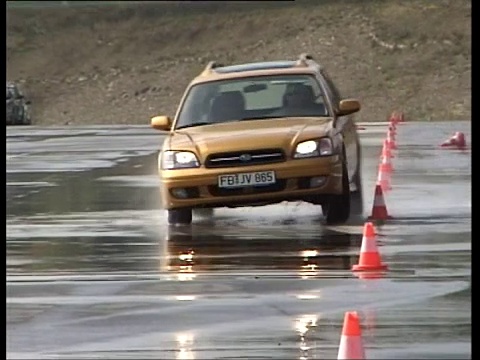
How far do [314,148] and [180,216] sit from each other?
162cm

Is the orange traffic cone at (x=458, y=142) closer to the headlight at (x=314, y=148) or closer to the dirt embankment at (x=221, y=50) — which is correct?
the headlight at (x=314, y=148)

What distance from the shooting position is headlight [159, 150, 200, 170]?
49.8 ft

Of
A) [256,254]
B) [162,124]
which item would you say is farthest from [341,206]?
[256,254]

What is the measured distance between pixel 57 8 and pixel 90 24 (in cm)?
381

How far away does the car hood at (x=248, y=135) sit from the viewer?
15086 mm

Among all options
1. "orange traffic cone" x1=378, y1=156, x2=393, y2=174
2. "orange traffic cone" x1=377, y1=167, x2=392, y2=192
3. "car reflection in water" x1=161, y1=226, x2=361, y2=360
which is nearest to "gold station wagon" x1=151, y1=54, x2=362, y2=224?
"car reflection in water" x1=161, y1=226, x2=361, y2=360

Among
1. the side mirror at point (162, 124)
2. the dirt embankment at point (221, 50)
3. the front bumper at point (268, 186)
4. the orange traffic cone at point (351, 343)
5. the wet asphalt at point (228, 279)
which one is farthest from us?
the dirt embankment at point (221, 50)

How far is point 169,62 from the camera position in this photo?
2539 inches

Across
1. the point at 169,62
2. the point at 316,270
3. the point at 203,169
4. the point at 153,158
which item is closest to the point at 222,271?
the point at 316,270

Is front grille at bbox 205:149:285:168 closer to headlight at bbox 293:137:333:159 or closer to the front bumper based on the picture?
the front bumper

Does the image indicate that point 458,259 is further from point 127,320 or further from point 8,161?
point 8,161

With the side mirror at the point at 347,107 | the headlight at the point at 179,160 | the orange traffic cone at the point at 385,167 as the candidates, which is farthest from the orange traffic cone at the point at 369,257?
the orange traffic cone at the point at 385,167

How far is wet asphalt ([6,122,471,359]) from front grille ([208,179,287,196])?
375mm
